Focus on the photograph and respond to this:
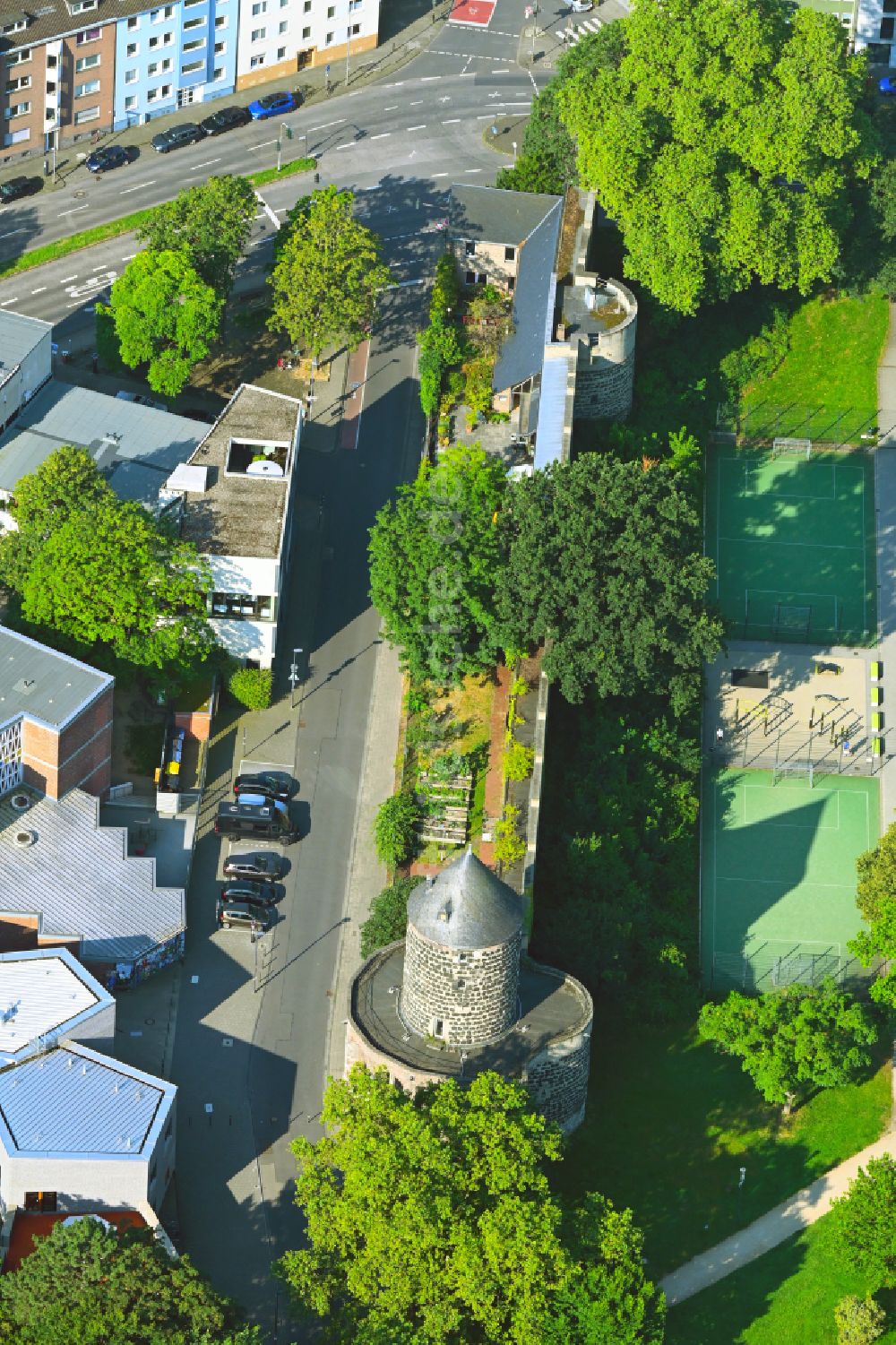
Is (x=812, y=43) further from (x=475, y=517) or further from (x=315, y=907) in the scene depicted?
(x=315, y=907)

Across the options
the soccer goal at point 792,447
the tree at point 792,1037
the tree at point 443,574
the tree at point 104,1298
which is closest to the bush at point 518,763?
the tree at point 443,574

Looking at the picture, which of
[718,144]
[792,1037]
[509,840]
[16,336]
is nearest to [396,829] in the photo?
[509,840]

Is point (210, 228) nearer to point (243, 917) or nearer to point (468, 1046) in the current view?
point (243, 917)

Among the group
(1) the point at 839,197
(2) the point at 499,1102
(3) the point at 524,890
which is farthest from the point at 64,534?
(1) the point at 839,197

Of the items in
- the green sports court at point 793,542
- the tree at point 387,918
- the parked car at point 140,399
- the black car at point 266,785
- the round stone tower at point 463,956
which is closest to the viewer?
the round stone tower at point 463,956

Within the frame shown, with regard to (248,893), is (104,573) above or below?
above

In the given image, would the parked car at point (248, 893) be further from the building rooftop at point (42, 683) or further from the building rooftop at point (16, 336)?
the building rooftop at point (16, 336)

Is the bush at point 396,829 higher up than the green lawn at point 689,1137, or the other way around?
the bush at point 396,829
